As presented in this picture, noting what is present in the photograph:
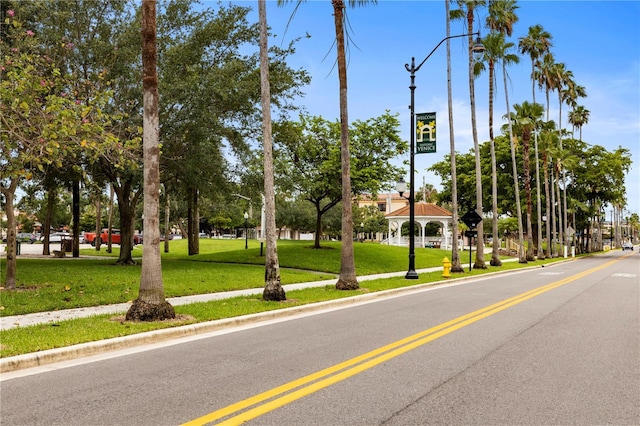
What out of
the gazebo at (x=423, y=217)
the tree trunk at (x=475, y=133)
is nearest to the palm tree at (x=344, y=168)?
the tree trunk at (x=475, y=133)

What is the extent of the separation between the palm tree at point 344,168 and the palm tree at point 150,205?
7.18 m

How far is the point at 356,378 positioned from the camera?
601cm

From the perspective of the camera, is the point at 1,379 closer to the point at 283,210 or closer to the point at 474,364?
the point at 474,364

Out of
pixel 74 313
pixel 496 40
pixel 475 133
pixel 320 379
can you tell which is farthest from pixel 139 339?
pixel 496 40

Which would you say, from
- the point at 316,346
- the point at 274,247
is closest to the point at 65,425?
the point at 316,346

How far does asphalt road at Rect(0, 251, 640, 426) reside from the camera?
188 inches

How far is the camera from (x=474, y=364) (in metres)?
6.80

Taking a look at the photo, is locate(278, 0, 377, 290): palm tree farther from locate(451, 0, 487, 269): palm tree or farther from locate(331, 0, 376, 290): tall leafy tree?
locate(451, 0, 487, 269): palm tree

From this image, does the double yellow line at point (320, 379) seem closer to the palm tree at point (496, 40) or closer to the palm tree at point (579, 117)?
the palm tree at point (496, 40)

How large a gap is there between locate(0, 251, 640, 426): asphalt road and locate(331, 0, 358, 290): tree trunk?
19.7 ft

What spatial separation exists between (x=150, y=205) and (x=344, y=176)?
26.3 ft

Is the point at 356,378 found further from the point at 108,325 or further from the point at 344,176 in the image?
the point at 344,176

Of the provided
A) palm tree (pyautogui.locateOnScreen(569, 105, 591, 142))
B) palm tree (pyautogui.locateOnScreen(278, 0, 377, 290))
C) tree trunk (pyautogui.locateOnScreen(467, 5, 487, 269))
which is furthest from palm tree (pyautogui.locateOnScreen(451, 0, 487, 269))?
palm tree (pyautogui.locateOnScreen(569, 105, 591, 142))

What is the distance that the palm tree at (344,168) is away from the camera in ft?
54.1
